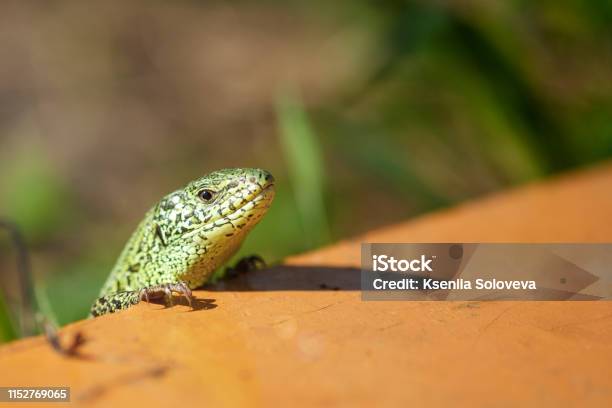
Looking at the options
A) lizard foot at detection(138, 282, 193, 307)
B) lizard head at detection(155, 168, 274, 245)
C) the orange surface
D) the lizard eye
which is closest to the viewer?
the orange surface

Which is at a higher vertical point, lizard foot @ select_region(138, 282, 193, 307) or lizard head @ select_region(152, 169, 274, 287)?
A: lizard head @ select_region(152, 169, 274, 287)

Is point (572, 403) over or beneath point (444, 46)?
beneath

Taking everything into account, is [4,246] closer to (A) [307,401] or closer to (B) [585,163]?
(B) [585,163]

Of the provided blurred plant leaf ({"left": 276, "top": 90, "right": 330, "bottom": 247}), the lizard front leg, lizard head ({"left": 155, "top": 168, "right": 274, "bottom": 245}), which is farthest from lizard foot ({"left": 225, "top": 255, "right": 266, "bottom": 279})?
blurred plant leaf ({"left": 276, "top": 90, "right": 330, "bottom": 247})

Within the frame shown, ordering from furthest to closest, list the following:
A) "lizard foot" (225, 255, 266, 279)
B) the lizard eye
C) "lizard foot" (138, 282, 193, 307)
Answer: "lizard foot" (225, 255, 266, 279) → the lizard eye → "lizard foot" (138, 282, 193, 307)

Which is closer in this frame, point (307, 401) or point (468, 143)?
point (307, 401)

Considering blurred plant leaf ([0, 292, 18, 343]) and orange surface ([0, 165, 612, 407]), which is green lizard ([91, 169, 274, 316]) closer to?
orange surface ([0, 165, 612, 407])

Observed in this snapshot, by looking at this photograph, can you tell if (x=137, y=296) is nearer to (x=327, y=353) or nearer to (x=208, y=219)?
(x=208, y=219)

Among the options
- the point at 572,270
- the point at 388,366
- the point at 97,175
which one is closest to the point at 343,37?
the point at 97,175
